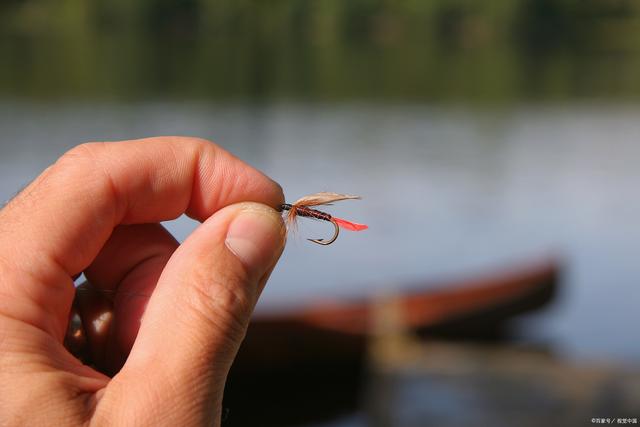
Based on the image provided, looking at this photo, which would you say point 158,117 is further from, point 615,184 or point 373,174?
point 615,184

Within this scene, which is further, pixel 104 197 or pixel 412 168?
pixel 412 168

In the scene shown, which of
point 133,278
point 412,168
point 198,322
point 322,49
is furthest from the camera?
point 322,49

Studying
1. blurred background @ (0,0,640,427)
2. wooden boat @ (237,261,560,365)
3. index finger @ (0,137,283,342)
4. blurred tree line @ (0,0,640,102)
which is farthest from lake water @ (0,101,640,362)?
index finger @ (0,137,283,342)

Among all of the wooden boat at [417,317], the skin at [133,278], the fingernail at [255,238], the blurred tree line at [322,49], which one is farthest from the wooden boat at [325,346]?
the blurred tree line at [322,49]

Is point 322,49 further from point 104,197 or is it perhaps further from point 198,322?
point 198,322

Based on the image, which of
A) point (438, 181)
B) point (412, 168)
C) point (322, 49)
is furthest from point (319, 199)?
point (322, 49)

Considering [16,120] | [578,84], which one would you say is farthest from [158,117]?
[578,84]

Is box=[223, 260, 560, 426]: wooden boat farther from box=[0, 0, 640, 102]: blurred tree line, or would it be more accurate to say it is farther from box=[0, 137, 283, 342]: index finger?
box=[0, 0, 640, 102]: blurred tree line
